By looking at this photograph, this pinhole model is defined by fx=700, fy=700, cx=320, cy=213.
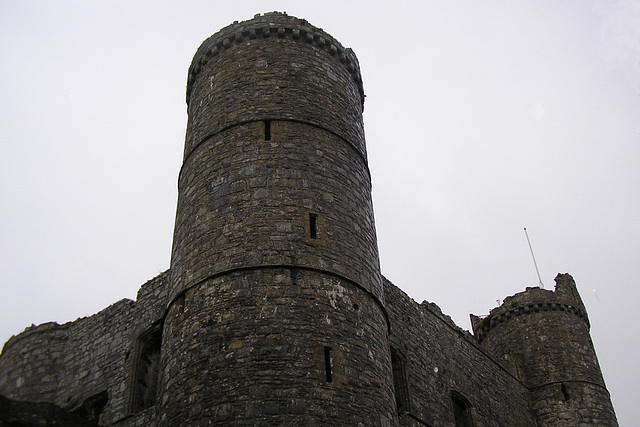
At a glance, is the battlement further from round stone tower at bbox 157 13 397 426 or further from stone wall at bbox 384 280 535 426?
round stone tower at bbox 157 13 397 426

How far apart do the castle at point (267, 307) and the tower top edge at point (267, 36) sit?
0.12ft

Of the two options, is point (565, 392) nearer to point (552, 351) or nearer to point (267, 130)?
point (552, 351)

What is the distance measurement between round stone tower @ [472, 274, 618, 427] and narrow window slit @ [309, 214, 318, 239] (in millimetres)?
9860

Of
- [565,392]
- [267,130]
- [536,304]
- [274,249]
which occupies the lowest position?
[274,249]

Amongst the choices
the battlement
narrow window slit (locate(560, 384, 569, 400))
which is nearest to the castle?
narrow window slit (locate(560, 384, 569, 400))

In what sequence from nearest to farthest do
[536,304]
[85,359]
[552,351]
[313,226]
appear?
[313,226] → [85,359] → [552,351] → [536,304]

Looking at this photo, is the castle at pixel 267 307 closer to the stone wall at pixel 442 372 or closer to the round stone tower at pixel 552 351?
the stone wall at pixel 442 372

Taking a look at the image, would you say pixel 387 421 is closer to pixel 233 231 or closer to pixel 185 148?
pixel 233 231

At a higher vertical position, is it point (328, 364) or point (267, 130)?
point (267, 130)

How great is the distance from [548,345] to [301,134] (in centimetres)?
1147

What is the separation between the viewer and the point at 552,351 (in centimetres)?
1884

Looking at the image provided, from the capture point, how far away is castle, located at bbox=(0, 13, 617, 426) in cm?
846

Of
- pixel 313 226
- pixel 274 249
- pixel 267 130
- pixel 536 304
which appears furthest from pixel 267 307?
pixel 536 304

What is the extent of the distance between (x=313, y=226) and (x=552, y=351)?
38.1ft
